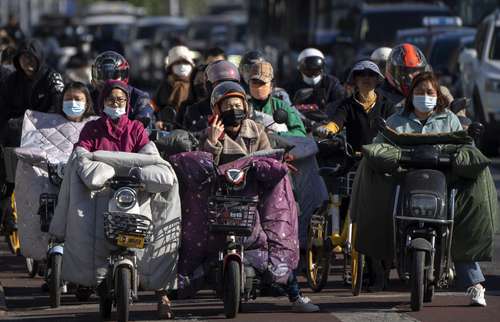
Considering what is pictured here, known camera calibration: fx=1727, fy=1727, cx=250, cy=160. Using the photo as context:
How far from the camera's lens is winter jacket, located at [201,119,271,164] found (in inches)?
428

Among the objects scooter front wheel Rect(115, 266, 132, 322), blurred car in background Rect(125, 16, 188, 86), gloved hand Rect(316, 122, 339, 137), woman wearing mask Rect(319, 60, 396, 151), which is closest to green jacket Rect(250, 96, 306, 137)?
woman wearing mask Rect(319, 60, 396, 151)

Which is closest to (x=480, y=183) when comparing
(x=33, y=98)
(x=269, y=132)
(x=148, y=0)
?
(x=269, y=132)

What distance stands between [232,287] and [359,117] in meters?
2.53

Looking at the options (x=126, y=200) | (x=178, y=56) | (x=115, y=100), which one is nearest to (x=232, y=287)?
(x=126, y=200)

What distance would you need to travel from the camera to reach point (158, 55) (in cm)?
5719

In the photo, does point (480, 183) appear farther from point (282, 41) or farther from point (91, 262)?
point (282, 41)

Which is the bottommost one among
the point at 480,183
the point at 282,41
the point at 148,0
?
the point at 480,183

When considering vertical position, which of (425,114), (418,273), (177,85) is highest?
(177,85)

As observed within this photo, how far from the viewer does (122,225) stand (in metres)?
10.2

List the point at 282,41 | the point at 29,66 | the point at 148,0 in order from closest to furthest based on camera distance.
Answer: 1. the point at 29,66
2. the point at 282,41
3. the point at 148,0

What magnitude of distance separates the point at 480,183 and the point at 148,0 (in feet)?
300

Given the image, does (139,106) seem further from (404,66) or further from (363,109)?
(404,66)

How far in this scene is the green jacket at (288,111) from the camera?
12531 mm

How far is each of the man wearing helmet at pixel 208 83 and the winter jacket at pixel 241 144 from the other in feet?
4.44
